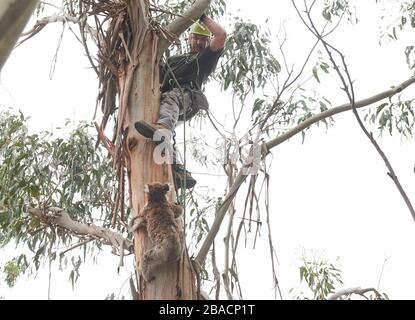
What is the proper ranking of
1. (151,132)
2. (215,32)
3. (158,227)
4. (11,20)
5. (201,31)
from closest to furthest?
1. (11,20)
2. (158,227)
3. (151,132)
4. (215,32)
5. (201,31)

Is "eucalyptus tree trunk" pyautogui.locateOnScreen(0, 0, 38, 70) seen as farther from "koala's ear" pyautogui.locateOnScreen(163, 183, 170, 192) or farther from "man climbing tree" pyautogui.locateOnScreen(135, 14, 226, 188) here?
"man climbing tree" pyautogui.locateOnScreen(135, 14, 226, 188)

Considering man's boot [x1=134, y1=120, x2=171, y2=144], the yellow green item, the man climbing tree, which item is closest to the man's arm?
the man climbing tree

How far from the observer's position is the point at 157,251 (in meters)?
1.81

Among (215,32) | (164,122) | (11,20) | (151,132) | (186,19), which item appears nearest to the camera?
(11,20)

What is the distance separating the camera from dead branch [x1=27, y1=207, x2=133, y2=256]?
2.48m

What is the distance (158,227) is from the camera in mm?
1852

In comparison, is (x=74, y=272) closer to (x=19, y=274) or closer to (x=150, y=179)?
(x=19, y=274)

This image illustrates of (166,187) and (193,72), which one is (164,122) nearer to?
(166,187)

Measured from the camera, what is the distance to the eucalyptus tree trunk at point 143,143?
5.96ft

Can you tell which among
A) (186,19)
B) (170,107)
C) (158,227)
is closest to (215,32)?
(186,19)

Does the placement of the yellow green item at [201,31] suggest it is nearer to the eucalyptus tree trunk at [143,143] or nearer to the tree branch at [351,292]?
the eucalyptus tree trunk at [143,143]

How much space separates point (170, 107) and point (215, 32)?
50 centimetres
